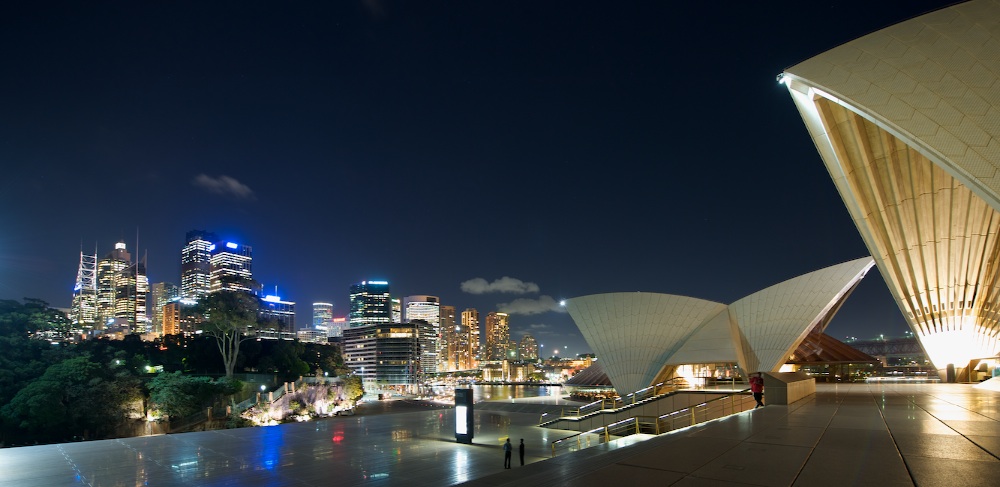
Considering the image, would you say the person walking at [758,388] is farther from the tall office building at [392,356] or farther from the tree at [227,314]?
the tall office building at [392,356]

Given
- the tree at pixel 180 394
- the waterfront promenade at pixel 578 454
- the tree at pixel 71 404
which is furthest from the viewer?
the tree at pixel 180 394

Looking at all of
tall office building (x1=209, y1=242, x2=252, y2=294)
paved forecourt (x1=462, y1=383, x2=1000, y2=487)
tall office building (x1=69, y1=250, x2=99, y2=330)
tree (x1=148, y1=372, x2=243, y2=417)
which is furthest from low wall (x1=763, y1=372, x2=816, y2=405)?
tall office building (x1=209, y1=242, x2=252, y2=294)

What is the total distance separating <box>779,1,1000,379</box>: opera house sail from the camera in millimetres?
10555

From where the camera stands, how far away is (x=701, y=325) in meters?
30.6

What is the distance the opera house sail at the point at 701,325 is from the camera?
27.8m

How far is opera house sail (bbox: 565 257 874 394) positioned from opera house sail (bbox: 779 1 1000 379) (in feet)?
16.6

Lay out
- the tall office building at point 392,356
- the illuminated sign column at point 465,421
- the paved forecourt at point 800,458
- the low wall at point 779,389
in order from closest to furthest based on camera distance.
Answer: the paved forecourt at point 800,458
the low wall at point 779,389
the illuminated sign column at point 465,421
the tall office building at point 392,356

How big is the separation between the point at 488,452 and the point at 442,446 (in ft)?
6.10

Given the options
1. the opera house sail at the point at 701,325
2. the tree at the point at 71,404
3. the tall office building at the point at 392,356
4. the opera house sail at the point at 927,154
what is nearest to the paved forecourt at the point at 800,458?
the opera house sail at the point at 927,154

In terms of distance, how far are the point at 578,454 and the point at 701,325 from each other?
26.0 meters

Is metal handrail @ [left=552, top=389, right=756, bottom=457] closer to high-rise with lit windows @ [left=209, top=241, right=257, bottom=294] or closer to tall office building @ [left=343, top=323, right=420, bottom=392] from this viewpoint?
tall office building @ [left=343, top=323, right=420, bottom=392]

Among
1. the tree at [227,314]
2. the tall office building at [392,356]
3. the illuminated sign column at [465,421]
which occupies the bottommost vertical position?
the tall office building at [392,356]

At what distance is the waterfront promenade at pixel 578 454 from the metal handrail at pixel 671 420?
1558 mm

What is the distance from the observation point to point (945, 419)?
360 inches
